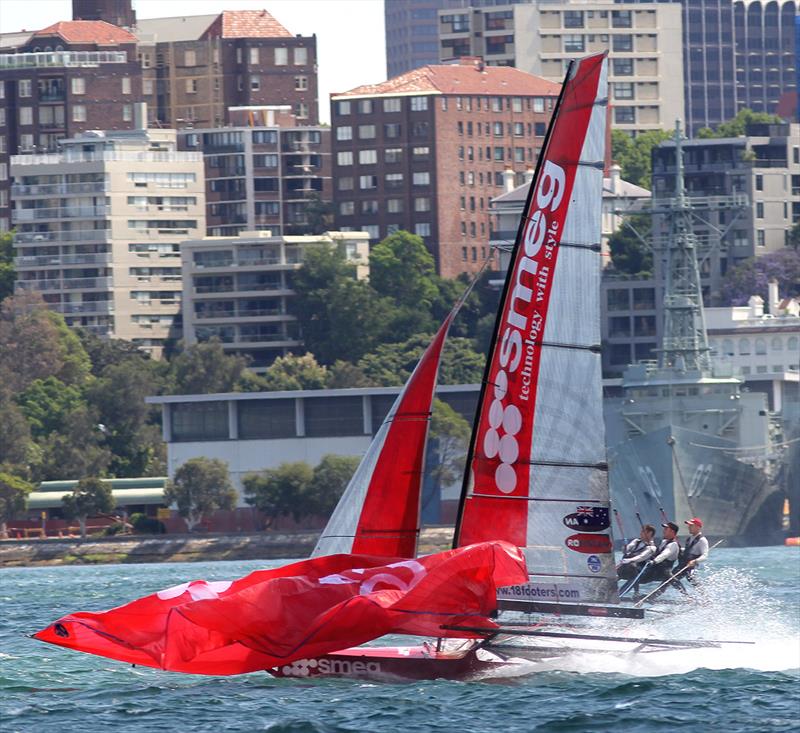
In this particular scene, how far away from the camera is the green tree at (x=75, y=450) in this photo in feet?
344

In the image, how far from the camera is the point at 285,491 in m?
92.8

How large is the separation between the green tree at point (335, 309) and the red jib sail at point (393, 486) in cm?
10128

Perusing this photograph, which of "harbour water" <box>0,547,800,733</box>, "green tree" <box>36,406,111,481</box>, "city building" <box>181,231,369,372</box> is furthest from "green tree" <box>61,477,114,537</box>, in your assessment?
"harbour water" <box>0,547,800,733</box>

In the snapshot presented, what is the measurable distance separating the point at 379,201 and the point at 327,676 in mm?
123279

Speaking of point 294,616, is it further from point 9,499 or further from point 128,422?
point 128,422

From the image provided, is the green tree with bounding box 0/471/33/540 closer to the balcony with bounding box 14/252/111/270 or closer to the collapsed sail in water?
the balcony with bounding box 14/252/111/270

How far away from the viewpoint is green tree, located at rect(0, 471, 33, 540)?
94.3 m

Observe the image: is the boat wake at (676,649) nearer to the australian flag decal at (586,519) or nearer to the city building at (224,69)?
the australian flag decal at (586,519)

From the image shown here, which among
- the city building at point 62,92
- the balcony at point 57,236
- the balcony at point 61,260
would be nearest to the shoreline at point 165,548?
the balcony at point 61,260

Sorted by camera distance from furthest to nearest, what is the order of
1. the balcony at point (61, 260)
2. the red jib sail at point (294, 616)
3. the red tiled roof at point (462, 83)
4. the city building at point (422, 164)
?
the red tiled roof at point (462, 83)
the balcony at point (61, 260)
the city building at point (422, 164)
the red jib sail at point (294, 616)

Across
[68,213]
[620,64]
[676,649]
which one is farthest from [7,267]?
[676,649]

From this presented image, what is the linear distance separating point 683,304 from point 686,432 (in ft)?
16.4

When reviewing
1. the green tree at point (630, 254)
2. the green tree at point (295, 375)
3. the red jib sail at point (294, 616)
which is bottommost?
the green tree at point (295, 375)

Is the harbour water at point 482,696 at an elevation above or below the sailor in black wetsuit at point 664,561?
below
